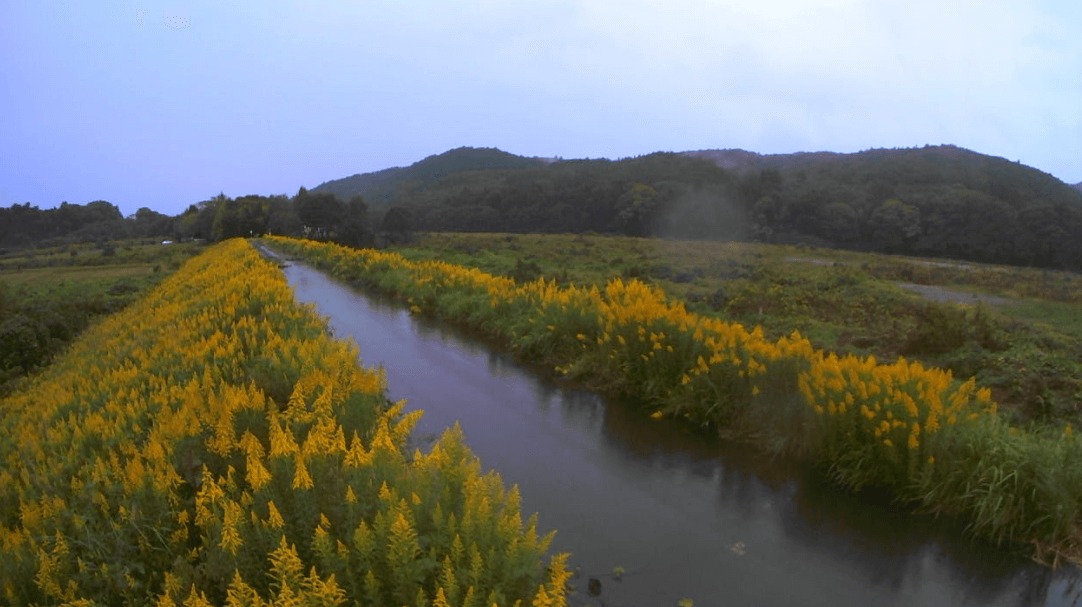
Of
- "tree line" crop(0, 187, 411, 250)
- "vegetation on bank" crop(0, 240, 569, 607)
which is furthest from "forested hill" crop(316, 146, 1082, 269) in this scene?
"vegetation on bank" crop(0, 240, 569, 607)

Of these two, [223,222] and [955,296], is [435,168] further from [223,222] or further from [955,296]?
[955,296]

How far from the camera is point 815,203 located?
178 ft

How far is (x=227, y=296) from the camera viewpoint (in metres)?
9.70

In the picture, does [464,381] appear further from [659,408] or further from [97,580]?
[97,580]

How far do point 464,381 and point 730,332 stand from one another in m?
3.28

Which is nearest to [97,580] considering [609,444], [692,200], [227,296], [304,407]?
[304,407]

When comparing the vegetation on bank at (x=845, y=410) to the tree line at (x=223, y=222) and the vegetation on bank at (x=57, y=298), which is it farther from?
the tree line at (x=223, y=222)

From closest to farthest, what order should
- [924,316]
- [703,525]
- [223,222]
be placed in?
[703,525] → [924,316] → [223,222]

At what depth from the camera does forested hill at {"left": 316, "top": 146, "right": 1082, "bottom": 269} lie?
42.5m

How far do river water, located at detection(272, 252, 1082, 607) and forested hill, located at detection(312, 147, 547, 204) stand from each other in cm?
10720

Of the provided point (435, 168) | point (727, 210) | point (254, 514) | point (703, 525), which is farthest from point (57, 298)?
point (435, 168)

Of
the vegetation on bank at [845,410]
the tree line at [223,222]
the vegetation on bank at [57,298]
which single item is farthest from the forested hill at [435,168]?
the vegetation on bank at [845,410]

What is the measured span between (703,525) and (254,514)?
9.35ft

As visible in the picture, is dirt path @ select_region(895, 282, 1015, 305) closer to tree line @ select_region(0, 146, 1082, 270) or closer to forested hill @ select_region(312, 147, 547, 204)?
tree line @ select_region(0, 146, 1082, 270)
